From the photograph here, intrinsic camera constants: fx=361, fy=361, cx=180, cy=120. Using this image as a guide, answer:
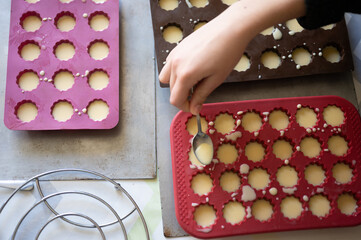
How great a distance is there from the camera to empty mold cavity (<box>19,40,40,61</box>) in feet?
2.88

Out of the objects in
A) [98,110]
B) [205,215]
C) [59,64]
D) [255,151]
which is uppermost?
[59,64]

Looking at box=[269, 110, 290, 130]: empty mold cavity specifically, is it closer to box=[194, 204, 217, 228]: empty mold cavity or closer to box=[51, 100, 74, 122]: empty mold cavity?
box=[194, 204, 217, 228]: empty mold cavity

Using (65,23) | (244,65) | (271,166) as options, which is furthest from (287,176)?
(65,23)

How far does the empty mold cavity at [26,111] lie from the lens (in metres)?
0.85

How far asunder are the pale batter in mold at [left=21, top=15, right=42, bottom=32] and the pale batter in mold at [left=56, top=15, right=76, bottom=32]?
5cm

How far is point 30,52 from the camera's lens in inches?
34.7

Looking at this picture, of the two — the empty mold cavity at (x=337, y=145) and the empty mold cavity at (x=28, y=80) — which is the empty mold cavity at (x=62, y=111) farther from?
the empty mold cavity at (x=337, y=145)

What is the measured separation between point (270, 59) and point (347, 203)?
37 cm

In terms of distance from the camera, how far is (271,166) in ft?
2.68

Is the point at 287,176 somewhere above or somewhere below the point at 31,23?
below

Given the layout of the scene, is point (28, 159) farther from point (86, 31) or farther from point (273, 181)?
point (273, 181)

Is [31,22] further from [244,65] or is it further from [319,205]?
[319,205]

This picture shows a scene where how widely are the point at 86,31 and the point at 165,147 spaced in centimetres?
34

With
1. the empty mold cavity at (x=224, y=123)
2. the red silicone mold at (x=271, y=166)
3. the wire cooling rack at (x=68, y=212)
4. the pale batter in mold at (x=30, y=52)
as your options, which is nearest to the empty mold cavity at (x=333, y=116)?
the red silicone mold at (x=271, y=166)
